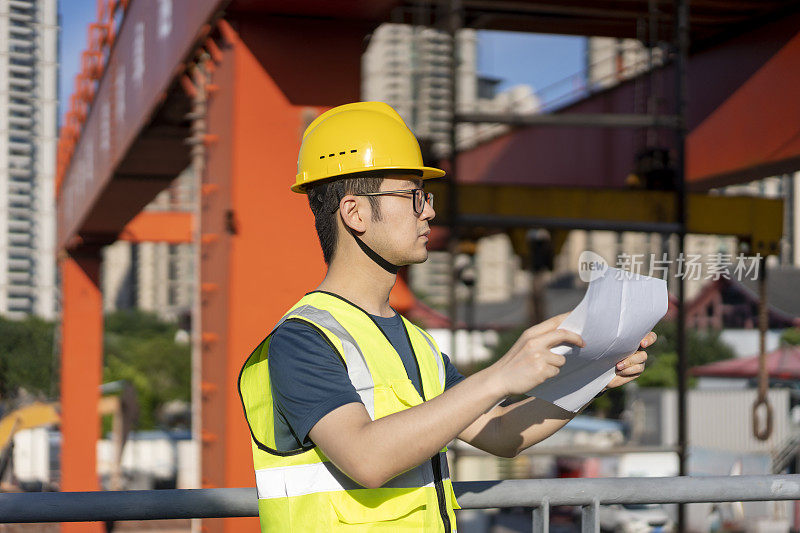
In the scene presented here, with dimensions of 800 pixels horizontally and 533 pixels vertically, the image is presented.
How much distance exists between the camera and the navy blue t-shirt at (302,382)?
5.87ft

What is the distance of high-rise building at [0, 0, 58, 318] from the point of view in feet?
28.9

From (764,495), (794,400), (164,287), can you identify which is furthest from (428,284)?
(764,495)

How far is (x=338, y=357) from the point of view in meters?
1.88

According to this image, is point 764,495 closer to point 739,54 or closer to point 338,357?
point 338,357

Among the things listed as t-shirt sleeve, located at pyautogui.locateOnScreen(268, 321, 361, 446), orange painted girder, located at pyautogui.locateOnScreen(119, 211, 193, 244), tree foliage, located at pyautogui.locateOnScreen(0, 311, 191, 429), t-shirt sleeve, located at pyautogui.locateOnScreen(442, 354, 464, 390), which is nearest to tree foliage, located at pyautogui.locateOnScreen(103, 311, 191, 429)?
tree foliage, located at pyautogui.locateOnScreen(0, 311, 191, 429)

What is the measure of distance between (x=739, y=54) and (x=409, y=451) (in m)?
10.1

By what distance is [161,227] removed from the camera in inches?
753

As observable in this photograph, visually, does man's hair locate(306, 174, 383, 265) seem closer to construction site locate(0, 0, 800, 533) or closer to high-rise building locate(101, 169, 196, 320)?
construction site locate(0, 0, 800, 533)

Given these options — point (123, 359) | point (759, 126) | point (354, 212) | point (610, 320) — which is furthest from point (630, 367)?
point (123, 359)

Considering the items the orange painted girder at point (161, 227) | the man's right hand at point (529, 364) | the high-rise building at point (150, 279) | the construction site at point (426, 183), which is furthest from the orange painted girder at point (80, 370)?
the high-rise building at point (150, 279)

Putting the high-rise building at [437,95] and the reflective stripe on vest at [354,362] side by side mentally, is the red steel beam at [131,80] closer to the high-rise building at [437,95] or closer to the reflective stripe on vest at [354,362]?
the high-rise building at [437,95]

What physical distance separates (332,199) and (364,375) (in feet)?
1.41

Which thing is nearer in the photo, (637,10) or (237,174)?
(237,174)

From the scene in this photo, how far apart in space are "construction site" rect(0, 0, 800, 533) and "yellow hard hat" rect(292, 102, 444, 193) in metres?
0.03
